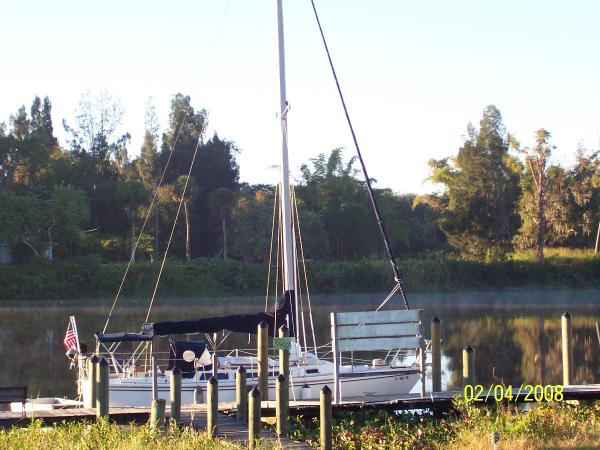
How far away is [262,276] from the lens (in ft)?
184

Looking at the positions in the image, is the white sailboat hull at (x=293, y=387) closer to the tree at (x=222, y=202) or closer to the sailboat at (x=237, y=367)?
the sailboat at (x=237, y=367)

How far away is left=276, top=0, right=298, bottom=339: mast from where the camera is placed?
19.8 m

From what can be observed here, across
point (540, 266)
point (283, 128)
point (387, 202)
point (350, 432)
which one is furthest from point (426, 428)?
point (387, 202)

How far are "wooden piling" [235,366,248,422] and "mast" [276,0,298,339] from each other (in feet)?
19.8

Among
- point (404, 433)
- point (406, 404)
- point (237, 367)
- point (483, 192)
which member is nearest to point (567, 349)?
point (406, 404)

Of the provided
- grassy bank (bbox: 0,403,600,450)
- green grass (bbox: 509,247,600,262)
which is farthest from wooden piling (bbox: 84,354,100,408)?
green grass (bbox: 509,247,600,262)

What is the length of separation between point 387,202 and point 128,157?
1843 cm

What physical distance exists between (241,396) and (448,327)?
27076 mm

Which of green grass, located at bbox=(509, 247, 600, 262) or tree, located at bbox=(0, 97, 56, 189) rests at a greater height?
tree, located at bbox=(0, 97, 56, 189)

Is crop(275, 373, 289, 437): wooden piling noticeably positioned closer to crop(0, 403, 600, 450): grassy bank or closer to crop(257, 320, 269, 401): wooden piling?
crop(0, 403, 600, 450): grassy bank

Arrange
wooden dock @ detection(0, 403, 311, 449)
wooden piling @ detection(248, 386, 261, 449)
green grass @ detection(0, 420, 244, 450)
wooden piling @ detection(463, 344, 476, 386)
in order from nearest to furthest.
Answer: green grass @ detection(0, 420, 244, 450) → wooden piling @ detection(248, 386, 261, 449) → wooden dock @ detection(0, 403, 311, 449) → wooden piling @ detection(463, 344, 476, 386)

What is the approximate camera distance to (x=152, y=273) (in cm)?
5381

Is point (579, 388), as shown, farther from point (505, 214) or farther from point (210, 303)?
point (505, 214)
